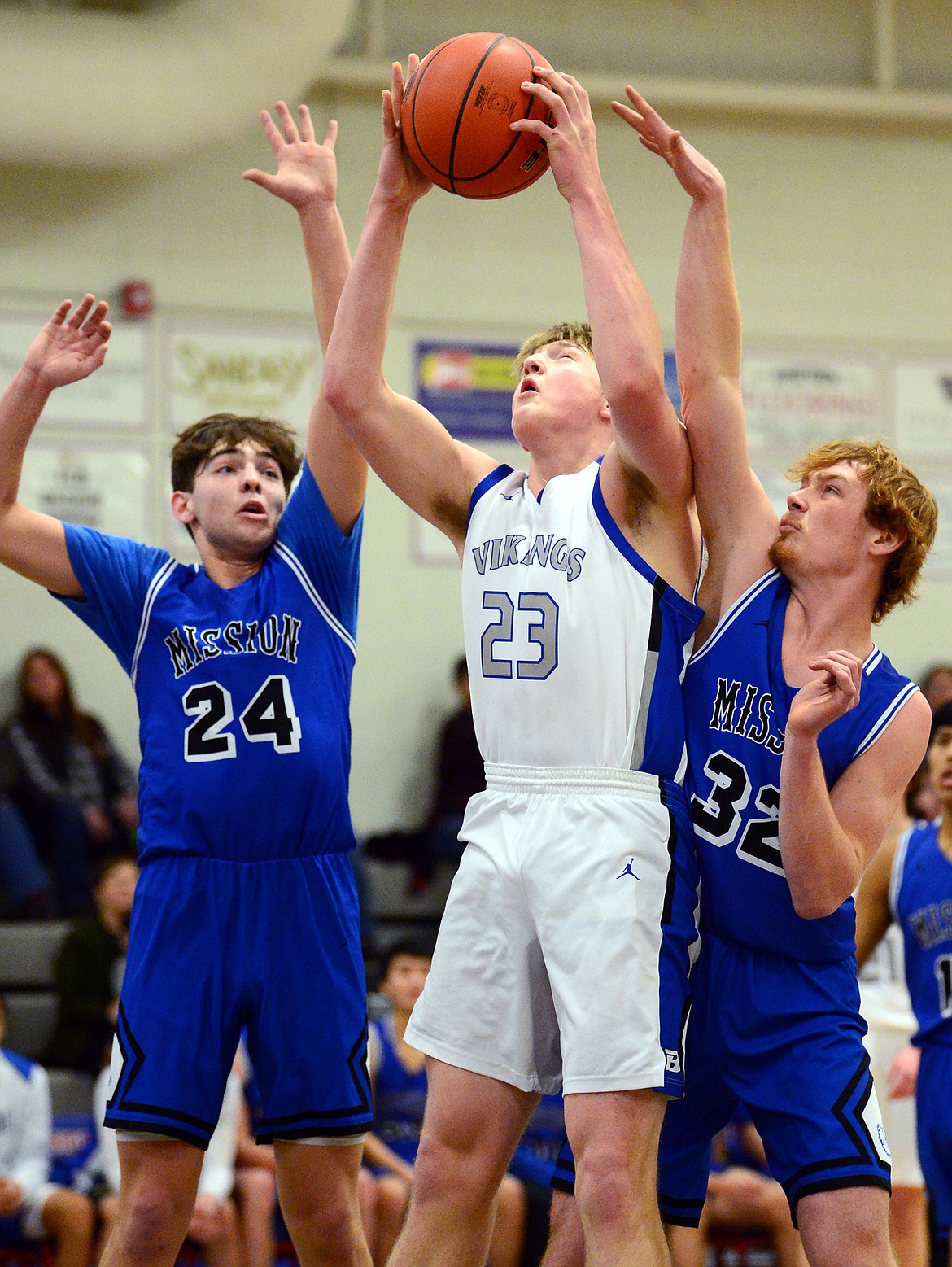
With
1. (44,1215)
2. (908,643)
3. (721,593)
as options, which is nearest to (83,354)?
(721,593)

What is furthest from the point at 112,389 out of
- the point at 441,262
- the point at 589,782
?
the point at 589,782

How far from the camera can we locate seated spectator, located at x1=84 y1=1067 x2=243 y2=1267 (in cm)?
621

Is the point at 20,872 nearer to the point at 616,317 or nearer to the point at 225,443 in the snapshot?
the point at 225,443

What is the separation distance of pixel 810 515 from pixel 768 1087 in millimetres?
1328

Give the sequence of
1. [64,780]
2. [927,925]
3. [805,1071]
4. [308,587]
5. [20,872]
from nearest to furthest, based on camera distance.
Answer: [805,1071] < [308,587] < [927,925] < [20,872] < [64,780]

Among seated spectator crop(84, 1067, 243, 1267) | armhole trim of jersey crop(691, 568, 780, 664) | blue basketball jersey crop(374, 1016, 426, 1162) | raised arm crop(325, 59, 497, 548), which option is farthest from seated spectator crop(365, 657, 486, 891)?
armhole trim of jersey crop(691, 568, 780, 664)

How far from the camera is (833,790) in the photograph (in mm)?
3506

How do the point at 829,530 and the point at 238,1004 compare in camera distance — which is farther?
the point at 238,1004

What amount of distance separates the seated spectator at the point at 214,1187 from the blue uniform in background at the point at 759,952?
119 inches

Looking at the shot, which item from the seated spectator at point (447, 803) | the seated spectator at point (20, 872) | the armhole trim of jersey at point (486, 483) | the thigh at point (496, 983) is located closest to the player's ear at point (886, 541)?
the armhole trim of jersey at point (486, 483)

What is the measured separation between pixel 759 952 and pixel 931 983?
1.88 meters

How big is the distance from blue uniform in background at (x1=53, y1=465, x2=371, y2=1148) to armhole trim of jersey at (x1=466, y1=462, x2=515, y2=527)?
54 centimetres

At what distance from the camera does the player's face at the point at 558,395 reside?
372cm

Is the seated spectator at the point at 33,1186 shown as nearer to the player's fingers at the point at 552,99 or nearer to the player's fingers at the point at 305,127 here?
the player's fingers at the point at 305,127
